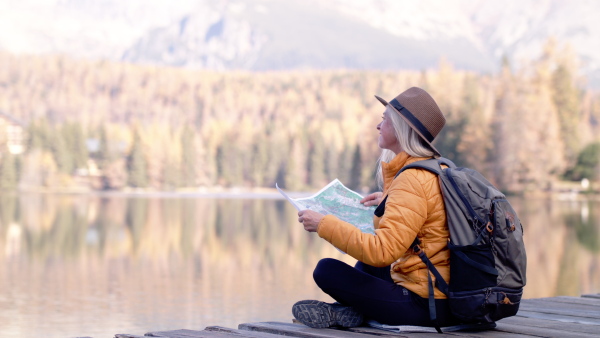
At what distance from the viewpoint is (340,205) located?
3.46 meters

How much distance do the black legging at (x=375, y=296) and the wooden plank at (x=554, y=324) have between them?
61cm

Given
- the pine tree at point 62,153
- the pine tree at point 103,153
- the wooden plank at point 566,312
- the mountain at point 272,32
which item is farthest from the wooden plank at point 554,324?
the mountain at point 272,32

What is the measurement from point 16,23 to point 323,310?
178 meters

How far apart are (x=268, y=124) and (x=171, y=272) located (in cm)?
7412

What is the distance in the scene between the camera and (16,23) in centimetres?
17000

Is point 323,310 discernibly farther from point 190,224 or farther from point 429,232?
point 190,224

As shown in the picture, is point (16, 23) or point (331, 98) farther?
point (16, 23)

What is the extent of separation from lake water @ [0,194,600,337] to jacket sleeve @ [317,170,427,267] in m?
4.89

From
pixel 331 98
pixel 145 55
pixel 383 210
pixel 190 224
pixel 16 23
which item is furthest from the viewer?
pixel 145 55

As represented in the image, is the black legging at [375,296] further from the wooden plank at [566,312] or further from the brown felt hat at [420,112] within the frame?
the wooden plank at [566,312]

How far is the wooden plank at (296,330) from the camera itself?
3.20 meters

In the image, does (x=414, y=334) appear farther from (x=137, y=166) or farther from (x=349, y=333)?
(x=137, y=166)

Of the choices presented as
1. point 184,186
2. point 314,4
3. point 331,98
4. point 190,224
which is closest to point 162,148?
point 184,186

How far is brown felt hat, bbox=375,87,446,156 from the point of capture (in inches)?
122
